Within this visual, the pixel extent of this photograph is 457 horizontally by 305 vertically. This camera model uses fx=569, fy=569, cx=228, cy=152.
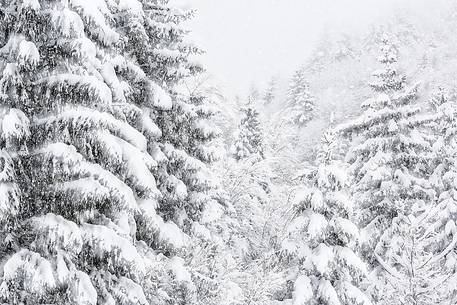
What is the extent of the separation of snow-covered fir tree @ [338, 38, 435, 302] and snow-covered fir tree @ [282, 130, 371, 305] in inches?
212

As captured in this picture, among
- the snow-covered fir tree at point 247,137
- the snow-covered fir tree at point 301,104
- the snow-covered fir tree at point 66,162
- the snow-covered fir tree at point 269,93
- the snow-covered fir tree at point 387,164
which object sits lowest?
the snow-covered fir tree at point 269,93

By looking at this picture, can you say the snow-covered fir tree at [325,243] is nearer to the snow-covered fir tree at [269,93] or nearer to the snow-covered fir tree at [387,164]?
the snow-covered fir tree at [387,164]

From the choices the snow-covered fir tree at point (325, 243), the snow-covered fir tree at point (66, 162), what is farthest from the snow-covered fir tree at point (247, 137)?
the snow-covered fir tree at point (66, 162)

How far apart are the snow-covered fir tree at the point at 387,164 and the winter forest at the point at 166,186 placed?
63 mm

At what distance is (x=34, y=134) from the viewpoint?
1096 cm

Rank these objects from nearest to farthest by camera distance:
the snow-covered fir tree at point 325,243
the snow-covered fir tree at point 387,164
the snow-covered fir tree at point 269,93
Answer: the snow-covered fir tree at point 325,243 → the snow-covered fir tree at point 387,164 → the snow-covered fir tree at point 269,93

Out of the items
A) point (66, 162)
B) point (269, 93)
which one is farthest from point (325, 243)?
point (269, 93)

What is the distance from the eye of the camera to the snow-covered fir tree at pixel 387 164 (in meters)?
22.5

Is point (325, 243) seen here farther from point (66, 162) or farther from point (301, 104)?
point (301, 104)

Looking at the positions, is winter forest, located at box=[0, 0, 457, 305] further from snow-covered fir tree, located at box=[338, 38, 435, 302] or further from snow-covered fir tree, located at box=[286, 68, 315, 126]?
snow-covered fir tree, located at box=[286, 68, 315, 126]

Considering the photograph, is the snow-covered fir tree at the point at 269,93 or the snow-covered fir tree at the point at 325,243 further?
the snow-covered fir tree at the point at 269,93

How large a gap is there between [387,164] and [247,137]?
13621 millimetres

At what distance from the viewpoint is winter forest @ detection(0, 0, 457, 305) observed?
34.9 feet

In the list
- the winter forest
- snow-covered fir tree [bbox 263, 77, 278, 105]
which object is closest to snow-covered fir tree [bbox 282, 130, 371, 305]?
the winter forest
